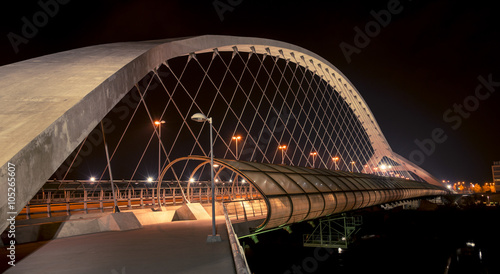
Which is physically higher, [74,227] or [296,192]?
[296,192]

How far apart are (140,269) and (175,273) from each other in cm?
75

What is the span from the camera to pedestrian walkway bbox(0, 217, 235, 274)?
650cm

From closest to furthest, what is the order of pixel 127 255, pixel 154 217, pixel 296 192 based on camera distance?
pixel 127 255
pixel 296 192
pixel 154 217

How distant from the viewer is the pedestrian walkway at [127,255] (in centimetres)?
650

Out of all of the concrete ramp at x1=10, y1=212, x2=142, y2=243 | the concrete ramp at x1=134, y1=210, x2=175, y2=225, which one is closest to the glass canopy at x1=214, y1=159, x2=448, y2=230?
the concrete ramp at x1=10, y1=212, x2=142, y2=243

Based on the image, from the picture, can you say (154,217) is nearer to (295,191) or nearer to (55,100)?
(295,191)

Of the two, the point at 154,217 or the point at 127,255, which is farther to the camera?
the point at 154,217

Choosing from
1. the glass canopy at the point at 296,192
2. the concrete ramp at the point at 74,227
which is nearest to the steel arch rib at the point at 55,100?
the concrete ramp at the point at 74,227

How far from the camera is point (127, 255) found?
7855mm

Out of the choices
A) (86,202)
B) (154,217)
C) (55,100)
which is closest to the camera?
(55,100)

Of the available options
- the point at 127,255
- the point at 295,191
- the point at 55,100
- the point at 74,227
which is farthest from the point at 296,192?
the point at 55,100

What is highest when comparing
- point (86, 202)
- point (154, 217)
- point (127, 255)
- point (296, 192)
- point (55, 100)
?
point (55, 100)

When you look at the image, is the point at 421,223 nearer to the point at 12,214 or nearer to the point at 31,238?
the point at 31,238

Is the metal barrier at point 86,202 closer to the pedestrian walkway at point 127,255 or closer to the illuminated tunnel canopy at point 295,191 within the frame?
the pedestrian walkway at point 127,255
